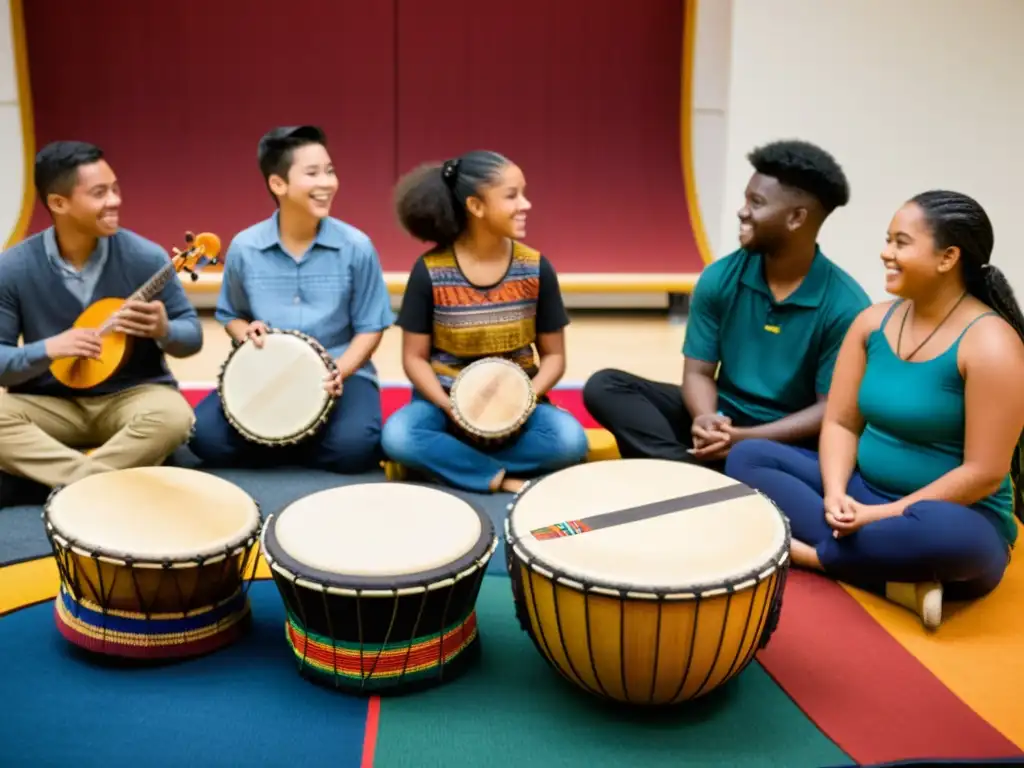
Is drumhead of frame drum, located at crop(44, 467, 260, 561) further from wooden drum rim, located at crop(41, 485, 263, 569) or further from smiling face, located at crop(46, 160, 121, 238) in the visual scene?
smiling face, located at crop(46, 160, 121, 238)

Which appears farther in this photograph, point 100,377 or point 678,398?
point 678,398

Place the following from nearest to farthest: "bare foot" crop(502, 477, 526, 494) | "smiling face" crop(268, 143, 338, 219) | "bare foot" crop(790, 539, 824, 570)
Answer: "bare foot" crop(790, 539, 824, 570) → "bare foot" crop(502, 477, 526, 494) → "smiling face" crop(268, 143, 338, 219)

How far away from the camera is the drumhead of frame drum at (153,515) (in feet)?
7.39

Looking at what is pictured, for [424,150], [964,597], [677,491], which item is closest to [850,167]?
[424,150]

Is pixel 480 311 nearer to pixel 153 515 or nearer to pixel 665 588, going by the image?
pixel 153 515

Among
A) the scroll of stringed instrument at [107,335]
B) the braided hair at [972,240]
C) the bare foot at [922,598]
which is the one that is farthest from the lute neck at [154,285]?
the bare foot at [922,598]

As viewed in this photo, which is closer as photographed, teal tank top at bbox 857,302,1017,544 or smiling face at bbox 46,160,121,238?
teal tank top at bbox 857,302,1017,544

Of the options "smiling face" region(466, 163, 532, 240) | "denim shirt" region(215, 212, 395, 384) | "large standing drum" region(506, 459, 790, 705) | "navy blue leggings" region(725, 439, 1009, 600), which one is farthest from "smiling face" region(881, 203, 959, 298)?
"denim shirt" region(215, 212, 395, 384)

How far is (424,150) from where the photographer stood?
20.7 feet

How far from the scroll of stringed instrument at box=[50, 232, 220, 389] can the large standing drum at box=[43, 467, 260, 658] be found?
2.96ft

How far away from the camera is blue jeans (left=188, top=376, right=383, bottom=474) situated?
3.58 metres

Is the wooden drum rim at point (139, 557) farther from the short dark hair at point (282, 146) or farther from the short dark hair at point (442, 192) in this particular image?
the short dark hair at point (282, 146)

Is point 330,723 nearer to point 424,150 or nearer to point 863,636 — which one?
point 863,636

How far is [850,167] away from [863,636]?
3651mm
